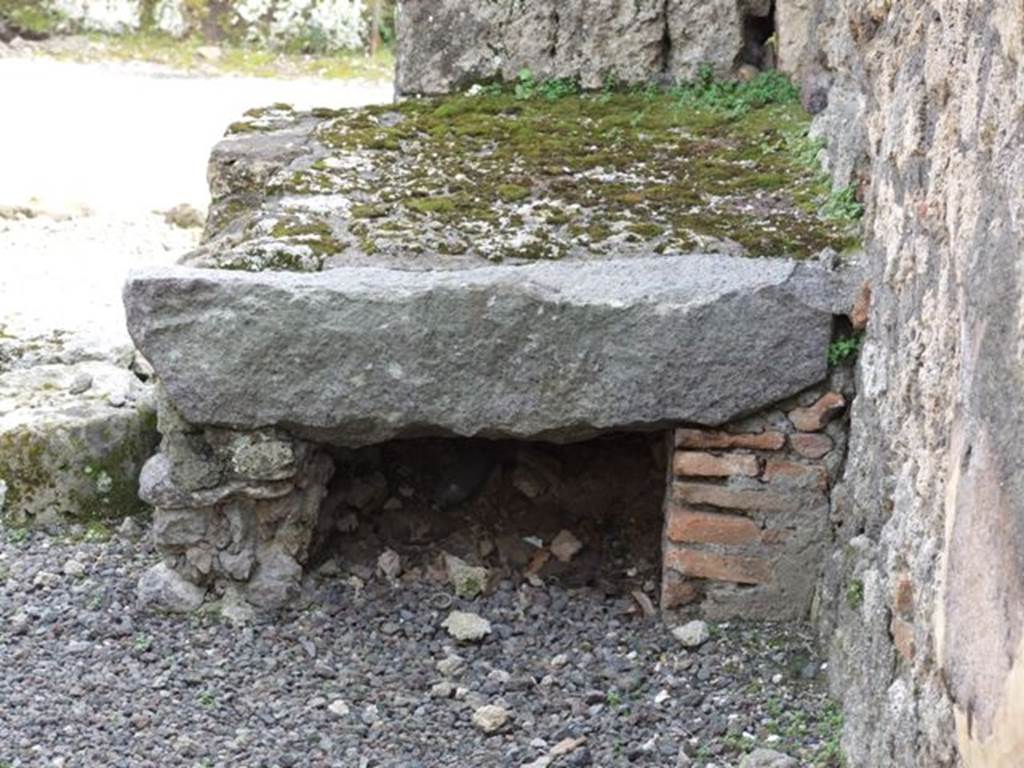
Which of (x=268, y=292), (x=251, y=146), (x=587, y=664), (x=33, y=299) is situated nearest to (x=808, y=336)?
(x=587, y=664)

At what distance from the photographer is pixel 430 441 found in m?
4.63

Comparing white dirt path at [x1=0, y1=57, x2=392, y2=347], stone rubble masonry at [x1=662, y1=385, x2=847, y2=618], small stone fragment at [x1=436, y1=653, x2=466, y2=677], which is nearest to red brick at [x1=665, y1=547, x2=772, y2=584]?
stone rubble masonry at [x1=662, y1=385, x2=847, y2=618]

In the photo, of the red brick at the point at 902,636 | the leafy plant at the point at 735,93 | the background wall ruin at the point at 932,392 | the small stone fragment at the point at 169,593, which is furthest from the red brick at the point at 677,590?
the leafy plant at the point at 735,93

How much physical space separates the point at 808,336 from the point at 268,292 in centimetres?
131

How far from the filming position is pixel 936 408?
8.77 feet

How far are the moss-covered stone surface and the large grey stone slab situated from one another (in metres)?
0.17

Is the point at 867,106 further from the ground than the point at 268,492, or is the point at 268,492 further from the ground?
the point at 867,106

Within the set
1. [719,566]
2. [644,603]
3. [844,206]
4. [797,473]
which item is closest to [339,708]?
[644,603]

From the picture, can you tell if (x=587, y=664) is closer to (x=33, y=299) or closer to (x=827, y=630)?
(x=827, y=630)

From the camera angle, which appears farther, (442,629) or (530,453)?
(530,453)

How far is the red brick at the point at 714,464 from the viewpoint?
12.6 ft

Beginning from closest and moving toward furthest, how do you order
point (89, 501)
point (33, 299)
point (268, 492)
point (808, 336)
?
point (808, 336), point (268, 492), point (89, 501), point (33, 299)

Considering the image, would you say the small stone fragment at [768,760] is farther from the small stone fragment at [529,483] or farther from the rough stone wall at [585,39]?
the rough stone wall at [585,39]

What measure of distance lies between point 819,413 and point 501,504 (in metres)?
1.15
